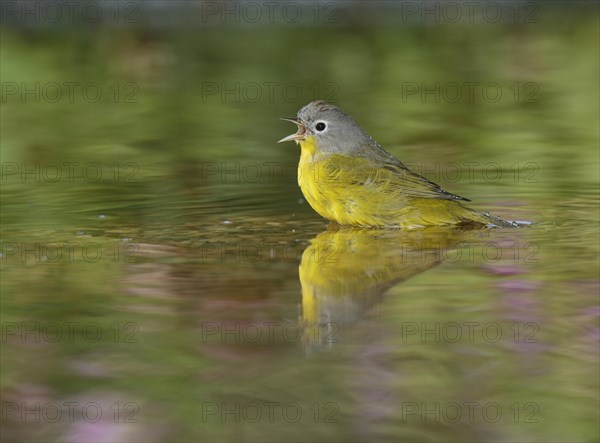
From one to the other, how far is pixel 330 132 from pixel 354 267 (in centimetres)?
171

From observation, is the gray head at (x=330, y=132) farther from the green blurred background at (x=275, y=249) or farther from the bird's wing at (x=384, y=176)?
the green blurred background at (x=275, y=249)

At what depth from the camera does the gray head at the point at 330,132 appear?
7840mm

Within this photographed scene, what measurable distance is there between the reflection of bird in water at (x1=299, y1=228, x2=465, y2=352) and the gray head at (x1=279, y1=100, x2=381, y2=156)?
62cm

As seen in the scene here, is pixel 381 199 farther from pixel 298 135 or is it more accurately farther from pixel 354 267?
pixel 354 267

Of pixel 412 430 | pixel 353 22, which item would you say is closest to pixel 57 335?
pixel 412 430

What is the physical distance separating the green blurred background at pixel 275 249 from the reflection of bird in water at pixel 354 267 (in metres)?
0.02

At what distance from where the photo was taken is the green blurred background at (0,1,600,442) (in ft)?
14.4

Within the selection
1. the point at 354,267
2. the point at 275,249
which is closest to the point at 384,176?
the point at 275,249

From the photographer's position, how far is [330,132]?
310 inches

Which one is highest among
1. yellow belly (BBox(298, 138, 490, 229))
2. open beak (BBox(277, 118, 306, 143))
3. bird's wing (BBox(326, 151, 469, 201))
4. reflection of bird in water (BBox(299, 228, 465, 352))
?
open beak (BBox(277, 118, 306, 143))

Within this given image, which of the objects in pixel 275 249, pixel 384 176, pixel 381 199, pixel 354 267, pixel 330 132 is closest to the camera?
pixel 354 267

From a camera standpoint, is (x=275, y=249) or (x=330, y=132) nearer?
(x=275, y=249)

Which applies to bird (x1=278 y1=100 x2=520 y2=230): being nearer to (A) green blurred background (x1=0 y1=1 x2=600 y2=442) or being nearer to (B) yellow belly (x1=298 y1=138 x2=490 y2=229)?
(B) yellow belly (x1=298 y1=138 x2=490 y2=229)

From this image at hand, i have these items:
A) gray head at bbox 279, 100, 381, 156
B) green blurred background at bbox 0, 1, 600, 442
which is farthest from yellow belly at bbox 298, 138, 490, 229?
gray head at bbox 279, 100, 381, 156
